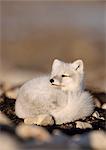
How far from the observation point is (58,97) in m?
5.07

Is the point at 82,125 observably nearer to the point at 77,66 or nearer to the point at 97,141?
the point at 77,66

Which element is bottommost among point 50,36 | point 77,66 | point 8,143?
point 8,143

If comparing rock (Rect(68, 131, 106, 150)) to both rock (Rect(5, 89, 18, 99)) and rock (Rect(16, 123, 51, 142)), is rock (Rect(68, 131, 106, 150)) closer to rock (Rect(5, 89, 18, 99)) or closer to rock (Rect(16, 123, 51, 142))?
rock (Rect(16, 123, 51, 142))

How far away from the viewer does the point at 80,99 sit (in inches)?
203

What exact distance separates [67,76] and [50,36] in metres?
8.07

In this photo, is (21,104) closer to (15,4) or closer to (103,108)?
(103,108)

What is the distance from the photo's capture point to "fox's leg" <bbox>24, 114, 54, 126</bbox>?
5.02 meters

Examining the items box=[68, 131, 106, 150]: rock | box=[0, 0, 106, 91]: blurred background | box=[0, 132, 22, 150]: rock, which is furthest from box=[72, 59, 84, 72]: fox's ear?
box=[0, 0, 106, 91]: blurred background

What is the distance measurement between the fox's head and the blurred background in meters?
2.87

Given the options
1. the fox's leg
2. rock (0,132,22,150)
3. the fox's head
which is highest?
the fox's head

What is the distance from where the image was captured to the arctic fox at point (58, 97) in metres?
5.07

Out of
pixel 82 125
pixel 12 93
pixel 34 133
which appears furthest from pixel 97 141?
pixel 12 93

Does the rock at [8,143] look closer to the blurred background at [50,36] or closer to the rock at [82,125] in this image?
the rock at [82,125]

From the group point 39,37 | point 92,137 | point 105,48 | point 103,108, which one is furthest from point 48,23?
point 92,137
